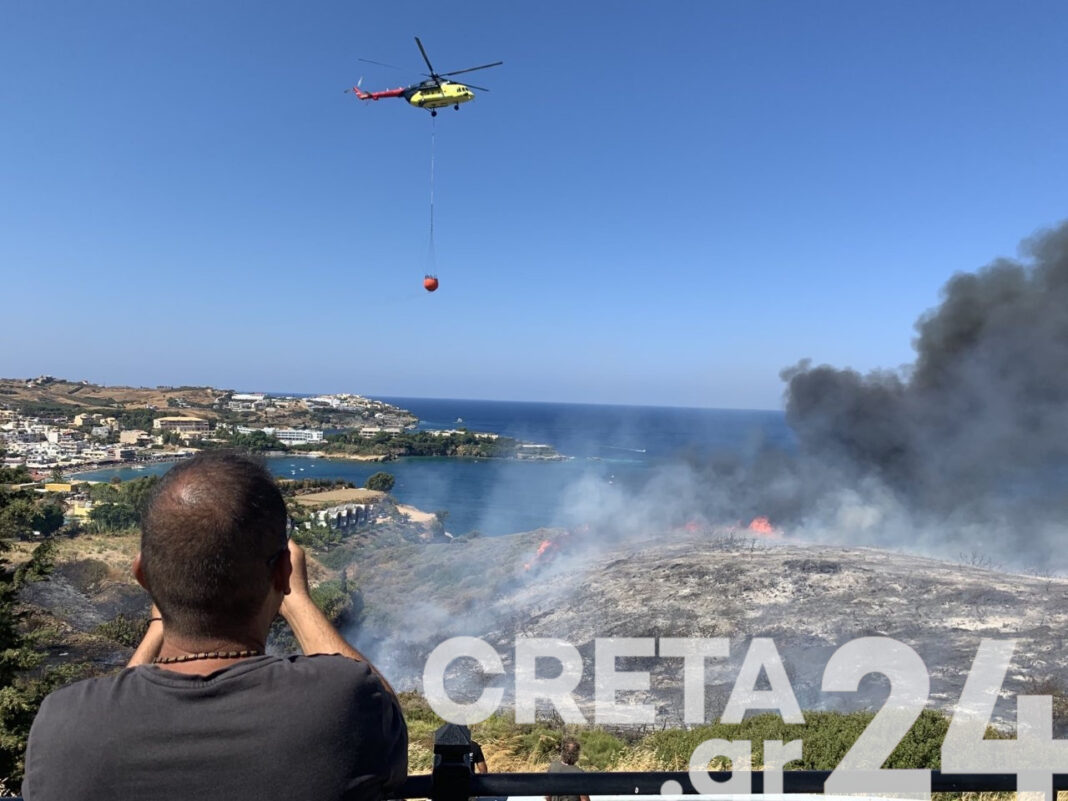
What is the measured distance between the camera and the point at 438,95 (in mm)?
15523

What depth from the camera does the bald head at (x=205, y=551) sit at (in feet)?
4.47

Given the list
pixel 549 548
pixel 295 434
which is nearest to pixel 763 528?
pixel 549 548

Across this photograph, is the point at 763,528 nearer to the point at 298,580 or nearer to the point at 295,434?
the point at 298,580

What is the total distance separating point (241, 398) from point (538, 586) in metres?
111

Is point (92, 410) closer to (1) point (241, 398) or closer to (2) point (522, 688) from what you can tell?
(1) point (241, 398)

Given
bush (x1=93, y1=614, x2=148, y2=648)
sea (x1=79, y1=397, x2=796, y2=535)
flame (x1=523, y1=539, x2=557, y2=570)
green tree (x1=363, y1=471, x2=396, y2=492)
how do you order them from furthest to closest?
green tree (x1=363, y1=471, x2=396, y2=492), sea (x1=79, y1=397, x2=796, y2=535), flame (x1=523, y1=539, x2=557, y2=570), bush (x1=93, y1=614, x2=148, y2=648)

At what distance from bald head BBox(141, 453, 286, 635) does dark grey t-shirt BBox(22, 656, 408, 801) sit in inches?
4.5

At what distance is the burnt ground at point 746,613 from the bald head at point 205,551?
1313cm

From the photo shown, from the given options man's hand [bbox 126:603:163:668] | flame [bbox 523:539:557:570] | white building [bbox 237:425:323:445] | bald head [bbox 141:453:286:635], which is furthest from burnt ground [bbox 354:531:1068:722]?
white building [bbox 237:425:323:445]

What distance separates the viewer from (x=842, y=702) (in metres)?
13.1

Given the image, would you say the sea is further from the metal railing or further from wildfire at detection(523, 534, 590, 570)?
the metal railing

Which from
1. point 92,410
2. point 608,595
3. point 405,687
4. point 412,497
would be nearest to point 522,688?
point 405,687

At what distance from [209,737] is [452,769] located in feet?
2.38

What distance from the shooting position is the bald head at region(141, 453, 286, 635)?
136 centimetres
